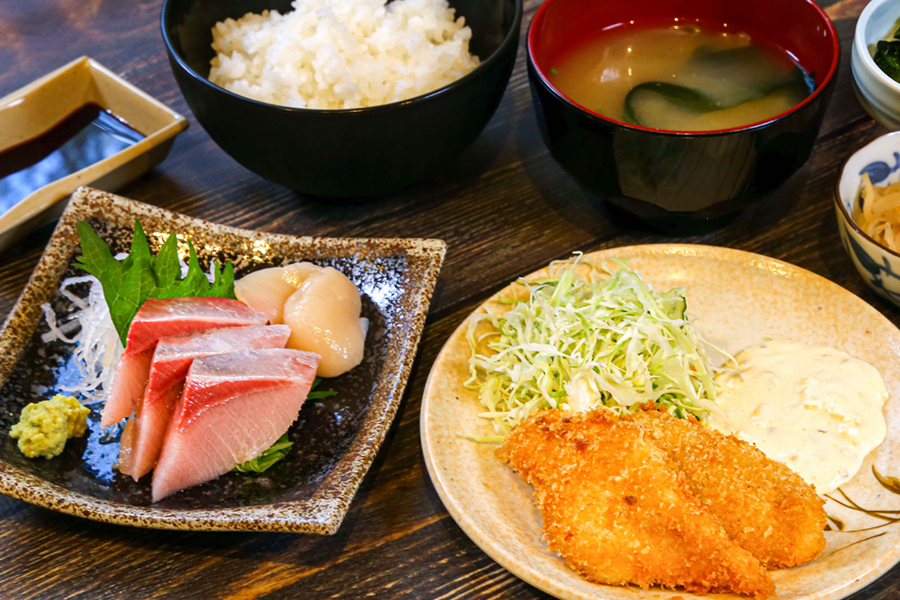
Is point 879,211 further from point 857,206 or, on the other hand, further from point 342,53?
point 342,53

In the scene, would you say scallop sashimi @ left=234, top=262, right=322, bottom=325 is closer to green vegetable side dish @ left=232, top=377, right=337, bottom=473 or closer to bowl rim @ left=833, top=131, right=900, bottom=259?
green vegetable side dish @ left=232, top=377, right=337, bottom=473

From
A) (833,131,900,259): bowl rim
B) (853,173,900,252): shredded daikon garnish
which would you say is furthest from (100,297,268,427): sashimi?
(853,173,900,252): shredded daikon garnish

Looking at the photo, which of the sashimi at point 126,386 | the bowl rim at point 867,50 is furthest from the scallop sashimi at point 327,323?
the bowl rim at point 867,50

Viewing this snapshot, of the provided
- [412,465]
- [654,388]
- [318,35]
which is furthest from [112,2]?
[654,388]

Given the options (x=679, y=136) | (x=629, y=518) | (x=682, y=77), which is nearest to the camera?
(x=629, y=518)

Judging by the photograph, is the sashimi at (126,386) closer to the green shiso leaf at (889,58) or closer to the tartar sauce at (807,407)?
the tartar sauce at (807,407)

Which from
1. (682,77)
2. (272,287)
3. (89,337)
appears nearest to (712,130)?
(682,77)

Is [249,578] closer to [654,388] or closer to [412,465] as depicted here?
[412,465]
